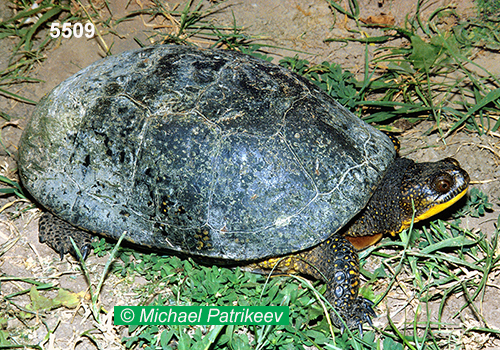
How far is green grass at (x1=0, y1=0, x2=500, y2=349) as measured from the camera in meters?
2.63

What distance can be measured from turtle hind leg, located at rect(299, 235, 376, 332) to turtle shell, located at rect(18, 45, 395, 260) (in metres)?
0.21

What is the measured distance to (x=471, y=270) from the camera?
2938 millimetres

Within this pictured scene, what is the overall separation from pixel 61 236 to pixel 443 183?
2798 mm

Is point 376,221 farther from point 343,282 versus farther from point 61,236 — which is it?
point 61,236

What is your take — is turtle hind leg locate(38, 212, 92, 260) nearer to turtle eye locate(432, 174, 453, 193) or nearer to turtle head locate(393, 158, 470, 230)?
turtle head locate(393, 158, 470, 230)

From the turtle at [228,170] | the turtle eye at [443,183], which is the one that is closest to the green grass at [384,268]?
the turtle at [228,170]

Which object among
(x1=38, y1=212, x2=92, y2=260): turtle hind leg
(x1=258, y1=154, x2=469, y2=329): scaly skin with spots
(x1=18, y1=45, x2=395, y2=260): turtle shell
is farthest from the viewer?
(x1=38, y1=212, x2=92, y2=260): turtle hind leg

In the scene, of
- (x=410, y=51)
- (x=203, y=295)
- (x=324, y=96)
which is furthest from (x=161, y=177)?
(x=410, y=51)

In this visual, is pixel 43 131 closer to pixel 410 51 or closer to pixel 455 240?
pixel 455 240

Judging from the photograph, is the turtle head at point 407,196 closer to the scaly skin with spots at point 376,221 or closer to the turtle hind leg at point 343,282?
the scaly skin with spots at point 376,221

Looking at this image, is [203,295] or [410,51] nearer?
[203,295]

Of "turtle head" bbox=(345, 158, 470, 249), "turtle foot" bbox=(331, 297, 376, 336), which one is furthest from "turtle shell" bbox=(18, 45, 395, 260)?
"turtle foot" bbox=(331, 297, 376, 336)

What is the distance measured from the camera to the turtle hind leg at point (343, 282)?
270cm

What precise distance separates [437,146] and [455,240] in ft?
3.38
